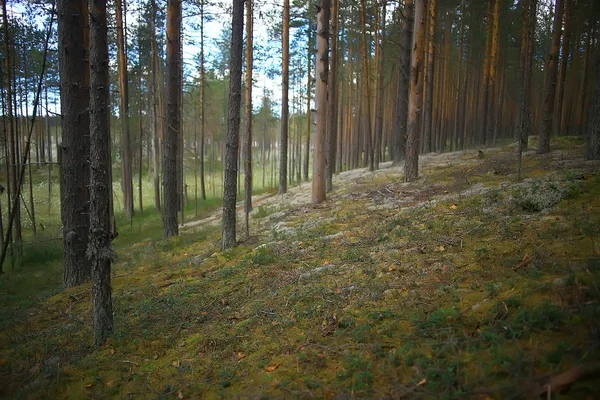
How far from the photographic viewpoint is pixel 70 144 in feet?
24.0

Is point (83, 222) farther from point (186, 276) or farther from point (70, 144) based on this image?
point (186, 276)

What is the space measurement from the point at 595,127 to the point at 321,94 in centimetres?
721

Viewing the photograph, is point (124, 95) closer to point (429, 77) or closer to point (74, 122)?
point (74, 122)

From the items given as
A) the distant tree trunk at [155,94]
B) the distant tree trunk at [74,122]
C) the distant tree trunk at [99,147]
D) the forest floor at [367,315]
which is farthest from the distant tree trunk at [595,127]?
the distant tree trunk at [155,94]

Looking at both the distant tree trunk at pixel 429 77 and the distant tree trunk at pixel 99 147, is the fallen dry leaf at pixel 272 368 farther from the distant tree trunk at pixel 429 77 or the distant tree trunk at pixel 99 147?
the distant tree trunk at pixel 429 77

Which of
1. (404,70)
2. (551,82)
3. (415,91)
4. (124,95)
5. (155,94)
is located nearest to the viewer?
(415,91)

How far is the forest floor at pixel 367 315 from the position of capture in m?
2.74

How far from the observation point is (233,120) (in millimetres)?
8125

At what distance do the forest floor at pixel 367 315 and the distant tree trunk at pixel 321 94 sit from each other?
3.89m

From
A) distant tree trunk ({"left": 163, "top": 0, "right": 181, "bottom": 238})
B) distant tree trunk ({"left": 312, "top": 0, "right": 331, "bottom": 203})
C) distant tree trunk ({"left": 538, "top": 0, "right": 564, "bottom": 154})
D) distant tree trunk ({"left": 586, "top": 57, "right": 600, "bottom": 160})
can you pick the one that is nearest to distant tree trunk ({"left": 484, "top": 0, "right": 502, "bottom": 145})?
distant tree trunk ({"left": 538, "top": 0, "right": 564, "bottom": 154})

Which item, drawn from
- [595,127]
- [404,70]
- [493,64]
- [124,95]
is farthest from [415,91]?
[124,95]

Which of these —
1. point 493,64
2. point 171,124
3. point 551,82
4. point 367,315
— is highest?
point 493,64

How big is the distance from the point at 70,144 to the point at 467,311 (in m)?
7.97

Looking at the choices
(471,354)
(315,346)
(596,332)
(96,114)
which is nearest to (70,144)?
(96,114)
